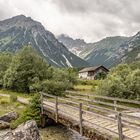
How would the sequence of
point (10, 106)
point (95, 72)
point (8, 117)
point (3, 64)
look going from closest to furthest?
point (8, 117)
point (10, 106)
point (3, 64)
point (95, 72)

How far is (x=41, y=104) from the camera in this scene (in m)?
31.6

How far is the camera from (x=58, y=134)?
28.0 m

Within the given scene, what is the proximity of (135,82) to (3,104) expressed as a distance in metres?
25.6

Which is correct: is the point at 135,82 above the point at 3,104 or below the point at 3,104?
above

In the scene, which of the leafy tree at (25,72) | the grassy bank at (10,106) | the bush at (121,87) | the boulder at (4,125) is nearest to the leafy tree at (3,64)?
the leafy tree at (25,72)

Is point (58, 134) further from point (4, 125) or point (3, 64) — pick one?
point (3, 64)

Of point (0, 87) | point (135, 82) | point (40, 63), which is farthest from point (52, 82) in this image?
point (0, 87)

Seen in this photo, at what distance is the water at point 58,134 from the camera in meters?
26.7

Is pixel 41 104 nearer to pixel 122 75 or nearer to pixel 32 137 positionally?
pixel 32 137

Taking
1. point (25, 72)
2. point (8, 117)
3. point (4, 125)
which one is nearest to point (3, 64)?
point (25, 72)

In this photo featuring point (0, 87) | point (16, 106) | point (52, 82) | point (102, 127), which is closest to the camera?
point (102, 127)

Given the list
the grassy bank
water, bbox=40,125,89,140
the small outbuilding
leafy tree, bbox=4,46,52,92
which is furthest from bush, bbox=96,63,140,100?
the small outbuilding

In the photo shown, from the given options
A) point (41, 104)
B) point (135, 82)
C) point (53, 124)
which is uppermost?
point (135, 82)

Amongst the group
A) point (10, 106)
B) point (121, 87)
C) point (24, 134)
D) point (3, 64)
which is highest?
point (3, 64)
